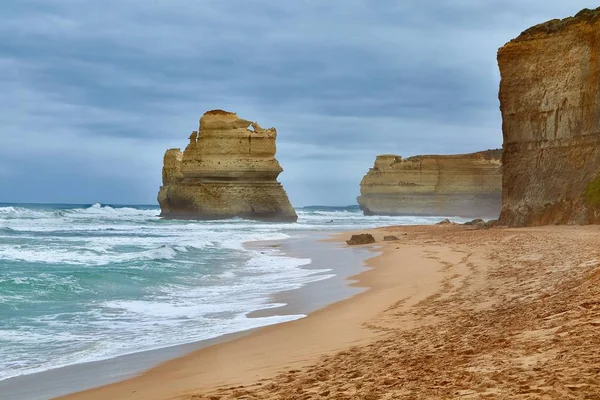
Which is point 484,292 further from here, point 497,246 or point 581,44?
point 581,44

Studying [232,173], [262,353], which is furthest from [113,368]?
[232,173]

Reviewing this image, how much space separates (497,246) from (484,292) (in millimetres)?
Result: 8682

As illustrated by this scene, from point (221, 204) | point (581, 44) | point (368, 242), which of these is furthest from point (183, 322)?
point (221, 204)

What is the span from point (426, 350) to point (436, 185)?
7873 cm

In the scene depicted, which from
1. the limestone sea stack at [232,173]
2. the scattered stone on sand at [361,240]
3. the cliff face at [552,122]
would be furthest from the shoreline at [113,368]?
the limestone sea stack at [232,173]

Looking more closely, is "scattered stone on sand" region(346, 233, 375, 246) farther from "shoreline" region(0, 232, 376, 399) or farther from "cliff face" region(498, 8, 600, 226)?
"shoreline" region(0, 232, 376, 399)

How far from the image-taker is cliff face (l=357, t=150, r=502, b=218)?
257 ft

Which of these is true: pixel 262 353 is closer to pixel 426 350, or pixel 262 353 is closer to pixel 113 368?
pixel 113 368

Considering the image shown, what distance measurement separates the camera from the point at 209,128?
5453cm

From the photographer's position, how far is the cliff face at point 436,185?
78.2 meters

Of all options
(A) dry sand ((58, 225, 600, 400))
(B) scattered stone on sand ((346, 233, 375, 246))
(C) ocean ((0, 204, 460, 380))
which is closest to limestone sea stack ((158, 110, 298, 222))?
(B) scattered stone on sand ((346, 233, 375, 246))

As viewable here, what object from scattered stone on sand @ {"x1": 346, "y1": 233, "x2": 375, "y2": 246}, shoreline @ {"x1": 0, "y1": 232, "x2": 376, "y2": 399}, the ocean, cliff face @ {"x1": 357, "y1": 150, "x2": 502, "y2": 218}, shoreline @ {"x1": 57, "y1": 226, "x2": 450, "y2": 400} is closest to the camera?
shoreline @ {"x1": 57, "y1": 226, "x2": 450, "y2": 400}

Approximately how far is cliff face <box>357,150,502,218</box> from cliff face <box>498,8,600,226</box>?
161 feet

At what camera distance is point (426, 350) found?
5.67 metres
